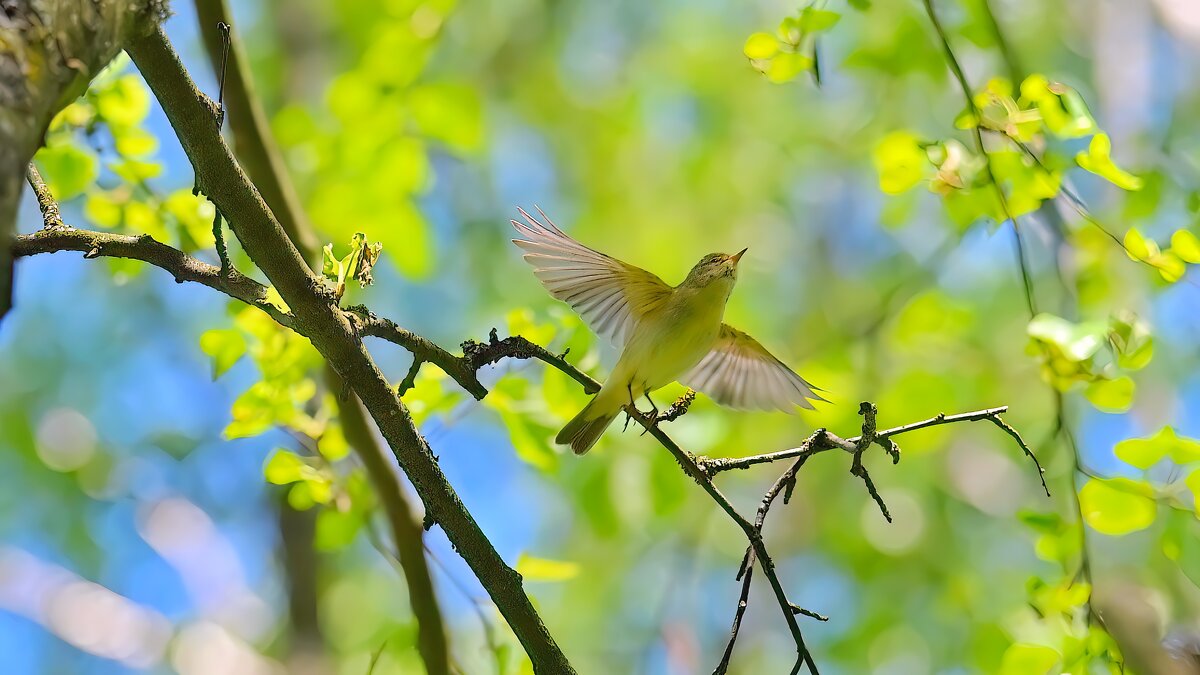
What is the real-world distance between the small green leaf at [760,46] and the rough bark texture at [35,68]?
164 cm

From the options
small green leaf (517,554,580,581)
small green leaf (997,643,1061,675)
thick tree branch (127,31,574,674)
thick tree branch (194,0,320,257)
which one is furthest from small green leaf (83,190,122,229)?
small green leaf (997,643,1061,675)

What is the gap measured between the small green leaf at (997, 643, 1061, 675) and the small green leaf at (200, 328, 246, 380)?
1.79 metres

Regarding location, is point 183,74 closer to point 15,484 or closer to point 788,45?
point 788,45

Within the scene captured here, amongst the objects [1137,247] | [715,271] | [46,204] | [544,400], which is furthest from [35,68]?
[715,271]

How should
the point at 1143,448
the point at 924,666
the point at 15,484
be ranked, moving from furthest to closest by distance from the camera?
the point at 15,484 < the point at 924,666 < the point at 1143,448

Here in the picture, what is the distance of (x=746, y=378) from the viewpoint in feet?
9.83

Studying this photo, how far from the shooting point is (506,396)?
2412 mm

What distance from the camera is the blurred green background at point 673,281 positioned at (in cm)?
231

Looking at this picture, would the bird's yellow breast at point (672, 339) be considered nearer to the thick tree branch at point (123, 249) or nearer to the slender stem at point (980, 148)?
the slender stem at point (980, 148)

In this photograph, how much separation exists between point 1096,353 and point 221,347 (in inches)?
77.8

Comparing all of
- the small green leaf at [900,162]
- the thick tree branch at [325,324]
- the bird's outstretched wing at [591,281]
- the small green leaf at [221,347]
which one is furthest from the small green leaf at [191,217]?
the small green leaf at [900,162]

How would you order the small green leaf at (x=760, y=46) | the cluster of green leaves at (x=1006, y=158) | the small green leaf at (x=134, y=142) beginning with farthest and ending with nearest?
the small green leaf at (x=134, y=142)
the small green leaf at (x=760, y=46)
the cluster of green leaves at (x=1006, y=158)

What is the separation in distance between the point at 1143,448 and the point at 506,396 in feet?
4.60

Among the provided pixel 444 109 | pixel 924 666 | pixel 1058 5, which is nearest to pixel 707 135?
pixel 1058 5
